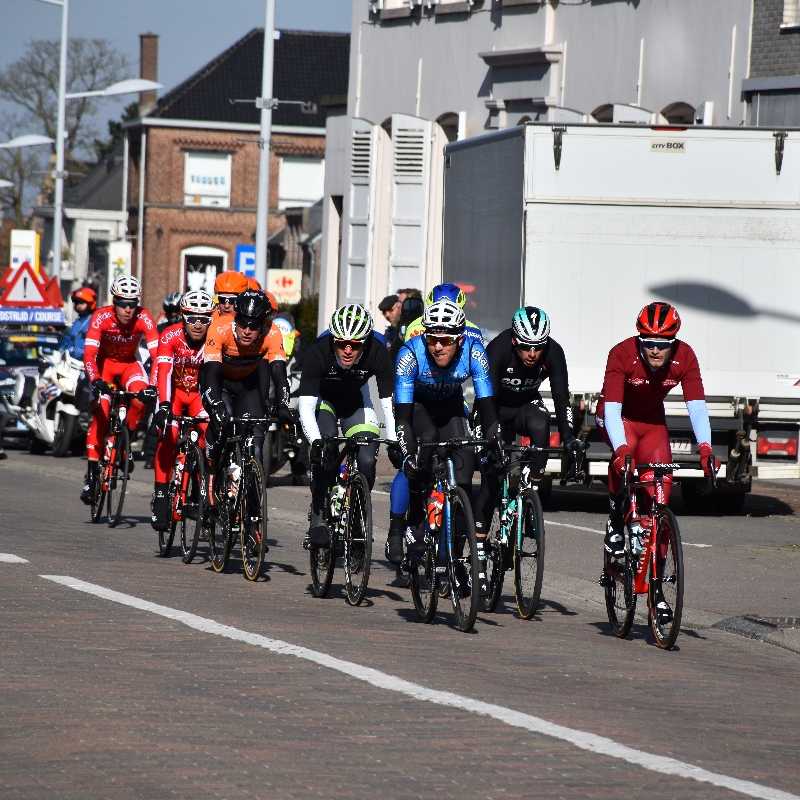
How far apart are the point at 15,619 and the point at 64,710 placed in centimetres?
259

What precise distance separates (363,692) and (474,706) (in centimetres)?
51

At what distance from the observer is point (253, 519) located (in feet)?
39.9

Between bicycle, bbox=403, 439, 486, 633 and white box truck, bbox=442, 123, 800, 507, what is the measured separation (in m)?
7.06

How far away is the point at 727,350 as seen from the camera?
58.6ft

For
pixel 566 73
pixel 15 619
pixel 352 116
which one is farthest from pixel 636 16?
pixel 15 619

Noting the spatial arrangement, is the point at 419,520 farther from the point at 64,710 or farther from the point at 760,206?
the point at 760,206

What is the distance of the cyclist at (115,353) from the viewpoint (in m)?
15.5

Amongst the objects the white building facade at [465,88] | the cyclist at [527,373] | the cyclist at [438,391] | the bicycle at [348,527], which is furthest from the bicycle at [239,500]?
the white building facade at [465,88]

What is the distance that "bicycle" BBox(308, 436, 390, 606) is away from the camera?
436 inches

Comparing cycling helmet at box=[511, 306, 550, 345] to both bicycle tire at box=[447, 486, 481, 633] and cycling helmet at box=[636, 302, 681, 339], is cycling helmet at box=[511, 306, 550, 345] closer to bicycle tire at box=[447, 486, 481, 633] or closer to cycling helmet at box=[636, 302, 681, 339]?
cycling helmet at box=[636, 302, 681, 339]

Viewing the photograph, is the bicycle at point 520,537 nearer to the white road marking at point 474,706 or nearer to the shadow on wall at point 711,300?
the white road marking at point 474,706

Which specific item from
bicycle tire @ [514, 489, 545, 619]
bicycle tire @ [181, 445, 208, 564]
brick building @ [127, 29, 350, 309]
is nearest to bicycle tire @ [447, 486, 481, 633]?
bicycle tire @ [514, 489, 545, 619]

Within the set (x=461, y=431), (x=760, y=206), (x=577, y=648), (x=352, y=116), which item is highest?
(x=352, y=116)

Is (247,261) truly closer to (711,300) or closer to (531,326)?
(711,300)
